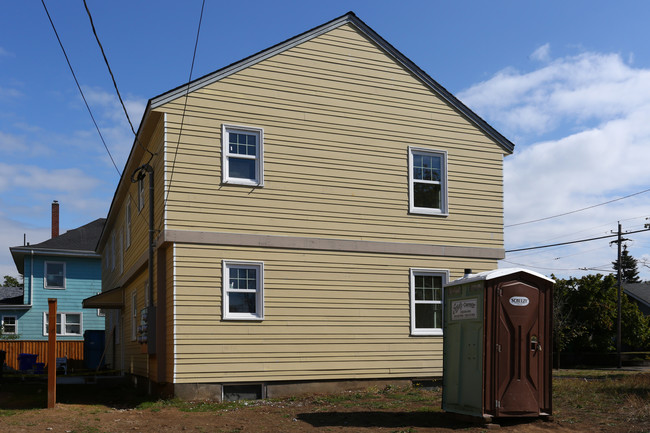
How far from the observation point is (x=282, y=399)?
1503 centimetres

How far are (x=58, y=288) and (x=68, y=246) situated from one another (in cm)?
247

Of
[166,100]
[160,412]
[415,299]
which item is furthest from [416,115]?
[160,412]

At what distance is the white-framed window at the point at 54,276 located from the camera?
37.8 metres

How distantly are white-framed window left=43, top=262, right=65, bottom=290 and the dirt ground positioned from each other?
75.9ft

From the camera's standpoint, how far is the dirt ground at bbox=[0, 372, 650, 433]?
10906mm

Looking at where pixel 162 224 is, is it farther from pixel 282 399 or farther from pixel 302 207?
pixel 282 399

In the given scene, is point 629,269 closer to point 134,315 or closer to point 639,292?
point 639,292

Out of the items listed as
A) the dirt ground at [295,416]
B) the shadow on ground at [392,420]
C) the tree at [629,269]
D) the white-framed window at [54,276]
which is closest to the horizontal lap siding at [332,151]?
the dirt ground at [295,416]

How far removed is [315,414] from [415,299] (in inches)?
217

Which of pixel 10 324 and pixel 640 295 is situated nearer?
pixel 10 324

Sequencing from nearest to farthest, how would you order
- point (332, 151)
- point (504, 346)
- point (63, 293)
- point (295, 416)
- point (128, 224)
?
point (504, 346) → point (295, 416) → point (332, 151) → point (128, 224) → point (63, 293)

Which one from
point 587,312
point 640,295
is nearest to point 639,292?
point 640,295

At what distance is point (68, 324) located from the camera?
3759 cm

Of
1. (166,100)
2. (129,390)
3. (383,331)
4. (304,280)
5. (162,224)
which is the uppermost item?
(166,100)
